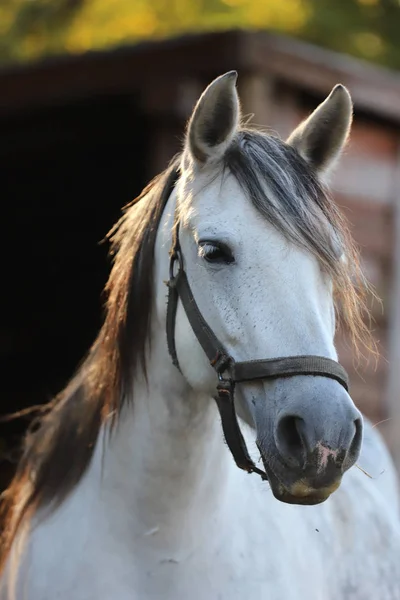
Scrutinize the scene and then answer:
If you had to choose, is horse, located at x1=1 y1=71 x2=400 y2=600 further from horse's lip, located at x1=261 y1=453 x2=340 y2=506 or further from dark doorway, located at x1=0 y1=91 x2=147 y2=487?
dark doorway, located at x1=0 y1=91 x2=147 y2=487

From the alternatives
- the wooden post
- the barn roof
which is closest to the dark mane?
the barn roof

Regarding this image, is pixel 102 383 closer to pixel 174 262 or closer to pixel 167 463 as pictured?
pixel 167 463

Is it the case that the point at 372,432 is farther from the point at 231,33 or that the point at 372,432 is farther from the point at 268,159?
the point at 231,33

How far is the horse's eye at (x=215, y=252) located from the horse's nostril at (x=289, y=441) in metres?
0.37

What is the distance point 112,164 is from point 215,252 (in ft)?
15.6

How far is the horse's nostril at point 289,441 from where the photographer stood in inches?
62.6

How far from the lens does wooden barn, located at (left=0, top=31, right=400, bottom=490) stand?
13.9 ft

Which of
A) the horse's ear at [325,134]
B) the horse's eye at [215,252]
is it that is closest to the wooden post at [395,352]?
the horse's ear at [325,134]

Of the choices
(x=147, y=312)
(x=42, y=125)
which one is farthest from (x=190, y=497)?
(x=42, y=125)

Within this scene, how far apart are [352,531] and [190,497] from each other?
2.33ft

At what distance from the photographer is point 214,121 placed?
1.87 meters

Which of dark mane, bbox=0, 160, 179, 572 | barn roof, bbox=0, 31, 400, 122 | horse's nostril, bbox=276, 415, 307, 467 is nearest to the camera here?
horse's nostril, bbox=276, 415, 307, 467

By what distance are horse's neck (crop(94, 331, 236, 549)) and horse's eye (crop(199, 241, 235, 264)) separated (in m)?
0.29

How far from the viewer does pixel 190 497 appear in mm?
2002
